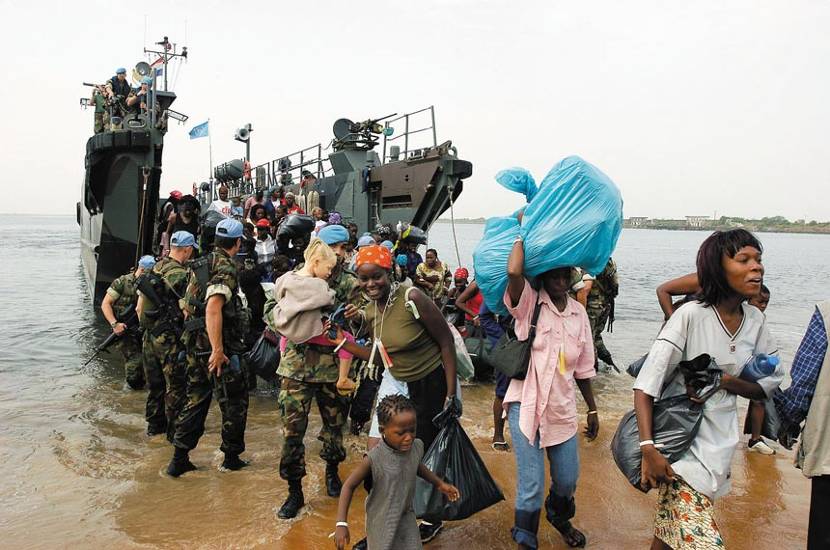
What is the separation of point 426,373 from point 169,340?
2460 millimetres

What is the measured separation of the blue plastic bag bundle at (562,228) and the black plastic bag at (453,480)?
770 millimetres

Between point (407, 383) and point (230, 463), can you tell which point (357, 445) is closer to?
point (230, 463)

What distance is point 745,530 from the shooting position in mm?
3521

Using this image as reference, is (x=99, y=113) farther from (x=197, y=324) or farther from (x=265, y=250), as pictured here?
(x=197, y=324)

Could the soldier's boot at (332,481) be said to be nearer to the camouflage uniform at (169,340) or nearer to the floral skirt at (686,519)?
the camouflage uniform at (169,340)

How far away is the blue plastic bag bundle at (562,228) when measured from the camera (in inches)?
111

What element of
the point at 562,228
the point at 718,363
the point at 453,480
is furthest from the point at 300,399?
the point at 718,363

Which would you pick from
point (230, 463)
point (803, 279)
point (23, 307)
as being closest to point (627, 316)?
point (230, 463)

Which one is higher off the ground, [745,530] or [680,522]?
[680,522]

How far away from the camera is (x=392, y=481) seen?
2.60 metres

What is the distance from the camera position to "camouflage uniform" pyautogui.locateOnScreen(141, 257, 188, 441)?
4371mm

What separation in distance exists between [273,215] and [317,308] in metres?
6.25

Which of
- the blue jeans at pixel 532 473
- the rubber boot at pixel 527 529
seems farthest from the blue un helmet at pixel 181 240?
the rubber boot at pixel 527 529

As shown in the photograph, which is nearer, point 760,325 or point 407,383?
point 760,325
